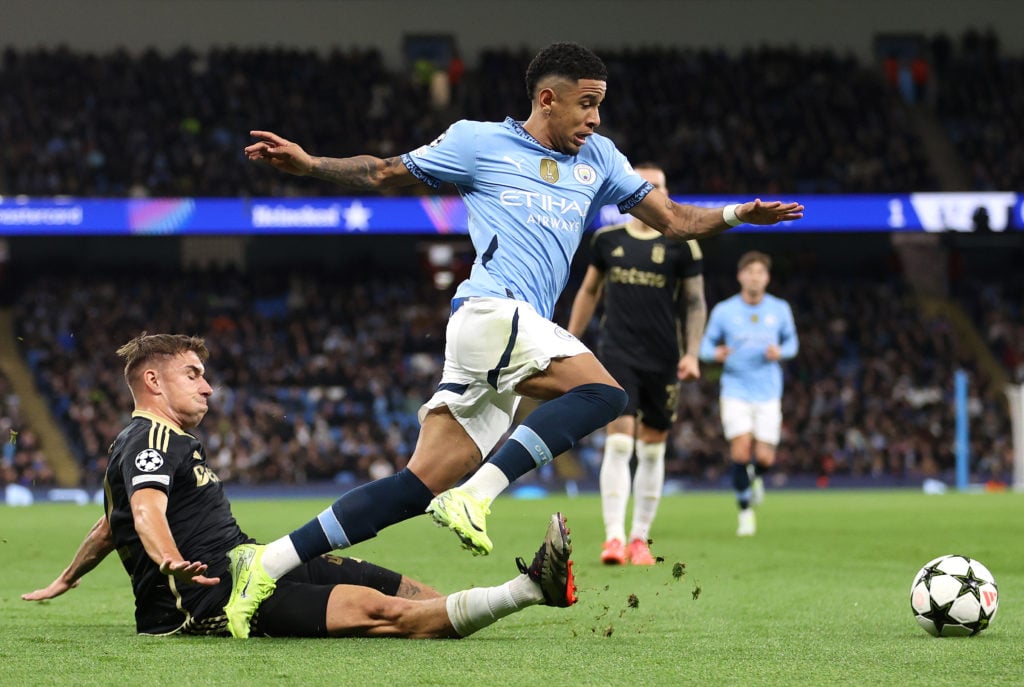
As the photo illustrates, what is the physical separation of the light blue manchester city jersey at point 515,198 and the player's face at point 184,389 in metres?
0.97

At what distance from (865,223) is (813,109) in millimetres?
3737

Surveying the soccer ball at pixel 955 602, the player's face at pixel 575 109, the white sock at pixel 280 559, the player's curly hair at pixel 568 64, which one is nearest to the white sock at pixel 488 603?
the white sock at pixel 280 559

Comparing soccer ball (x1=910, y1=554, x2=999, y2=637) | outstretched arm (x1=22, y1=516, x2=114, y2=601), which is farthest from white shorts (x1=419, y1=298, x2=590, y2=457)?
soccer ball (x1=910, y1=554, x2=999, y2=637)

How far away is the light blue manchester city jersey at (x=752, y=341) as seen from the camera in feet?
38.1

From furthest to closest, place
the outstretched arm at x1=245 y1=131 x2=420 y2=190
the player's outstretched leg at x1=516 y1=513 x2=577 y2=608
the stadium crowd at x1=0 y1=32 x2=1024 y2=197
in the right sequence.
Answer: the stadium crowd at x1=0 y1=32 x2=1024 y2=197, the outstretched arm at x1=245 y1=131 x2=420 y2=190, the player's outstretched leg at x1=516 y1=513 x2=577 y2=608

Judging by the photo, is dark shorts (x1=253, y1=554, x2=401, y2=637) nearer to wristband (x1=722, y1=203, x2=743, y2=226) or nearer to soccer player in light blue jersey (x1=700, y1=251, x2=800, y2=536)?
wristband (x1=722, y1=203, x2=743, y2=226)

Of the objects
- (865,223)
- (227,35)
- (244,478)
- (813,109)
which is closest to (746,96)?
(813,109)

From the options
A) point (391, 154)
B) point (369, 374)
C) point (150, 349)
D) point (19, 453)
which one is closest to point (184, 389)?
point (150, 349)

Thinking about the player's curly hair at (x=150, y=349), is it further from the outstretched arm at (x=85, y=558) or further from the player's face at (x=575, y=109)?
the player's face at (x=575, y=109)

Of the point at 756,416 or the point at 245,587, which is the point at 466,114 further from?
the point at 245,587

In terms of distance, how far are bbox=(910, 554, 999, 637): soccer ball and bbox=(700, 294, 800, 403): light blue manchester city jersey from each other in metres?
6.76

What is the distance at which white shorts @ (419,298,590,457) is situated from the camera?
4512 millimetres

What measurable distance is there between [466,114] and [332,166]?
923 inches

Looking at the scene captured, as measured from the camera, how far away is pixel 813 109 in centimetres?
2841
